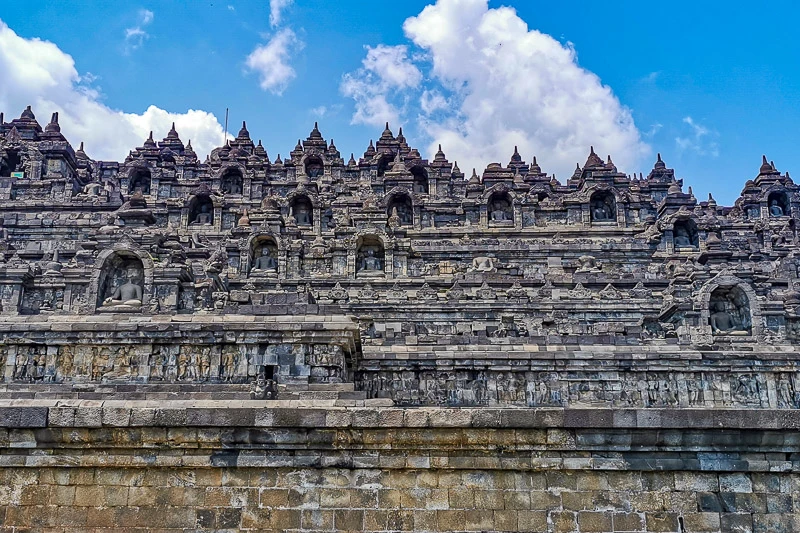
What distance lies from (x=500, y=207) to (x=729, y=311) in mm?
15955

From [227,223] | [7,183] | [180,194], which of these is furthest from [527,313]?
[7,183]

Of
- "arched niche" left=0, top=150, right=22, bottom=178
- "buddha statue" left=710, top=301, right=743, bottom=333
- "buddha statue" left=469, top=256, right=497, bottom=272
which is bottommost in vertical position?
"buddha statue" left=710, top=301, right=743, bottom=333

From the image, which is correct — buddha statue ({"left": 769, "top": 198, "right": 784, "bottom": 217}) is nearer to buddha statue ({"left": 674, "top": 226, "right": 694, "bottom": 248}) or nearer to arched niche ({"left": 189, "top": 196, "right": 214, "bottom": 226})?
buddha statue ({"left": 674, "top": 226, "right": 694, "bottom": 248})

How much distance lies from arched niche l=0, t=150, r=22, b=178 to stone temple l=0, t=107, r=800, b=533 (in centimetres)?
14

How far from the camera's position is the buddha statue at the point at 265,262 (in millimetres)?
31156

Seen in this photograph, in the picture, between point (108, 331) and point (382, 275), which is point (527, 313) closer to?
point (382, 275)

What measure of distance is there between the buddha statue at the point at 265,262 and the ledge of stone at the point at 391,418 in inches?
941

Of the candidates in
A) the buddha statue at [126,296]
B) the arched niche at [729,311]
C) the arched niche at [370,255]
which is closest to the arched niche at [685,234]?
the arched niche at [729,311]

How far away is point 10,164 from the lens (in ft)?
128

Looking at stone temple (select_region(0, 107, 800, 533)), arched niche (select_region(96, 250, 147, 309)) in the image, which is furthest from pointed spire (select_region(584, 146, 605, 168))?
arched niche (select_region(96, 250, 147, 309))

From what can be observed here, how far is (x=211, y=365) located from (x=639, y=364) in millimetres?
9867

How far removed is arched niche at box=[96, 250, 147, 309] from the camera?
19.4 metres

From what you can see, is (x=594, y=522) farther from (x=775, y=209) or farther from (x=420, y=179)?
(x=775, y=209)

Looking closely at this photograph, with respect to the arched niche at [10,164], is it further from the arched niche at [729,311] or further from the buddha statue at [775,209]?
the buddha statue at [775,209]
